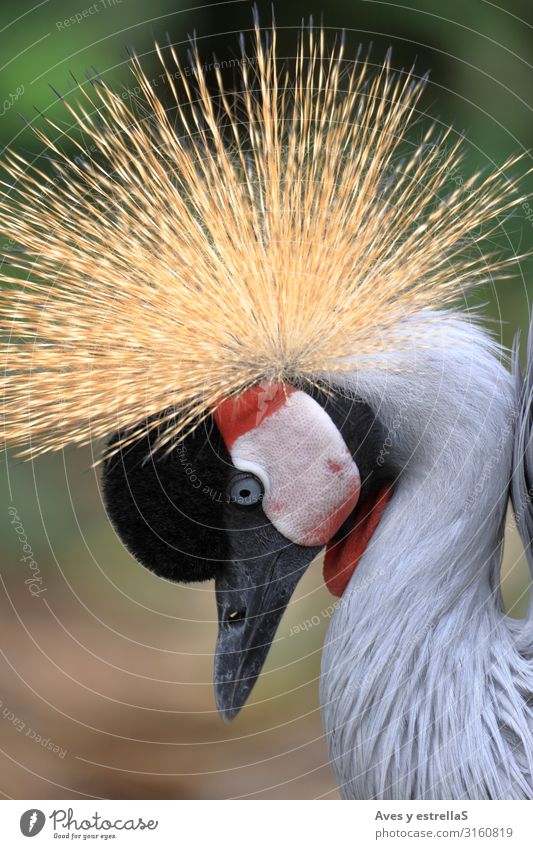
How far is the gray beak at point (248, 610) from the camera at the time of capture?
979 mm

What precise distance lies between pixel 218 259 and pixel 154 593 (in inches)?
88.7

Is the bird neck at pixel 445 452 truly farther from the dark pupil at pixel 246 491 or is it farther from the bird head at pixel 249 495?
the dark pupil at pixel 246 491

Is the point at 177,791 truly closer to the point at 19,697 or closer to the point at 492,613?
the point at 19,697

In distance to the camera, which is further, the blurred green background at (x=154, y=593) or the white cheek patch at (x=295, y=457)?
the blurred green background at (x=154, y=593)

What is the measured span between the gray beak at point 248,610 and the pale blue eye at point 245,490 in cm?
7

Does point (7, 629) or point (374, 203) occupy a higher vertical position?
point (374, 203)

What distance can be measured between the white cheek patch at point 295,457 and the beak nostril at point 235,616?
0.13 meters

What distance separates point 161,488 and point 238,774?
173cm

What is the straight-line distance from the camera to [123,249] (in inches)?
40.1

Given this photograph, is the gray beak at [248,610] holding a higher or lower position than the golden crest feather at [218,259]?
lower

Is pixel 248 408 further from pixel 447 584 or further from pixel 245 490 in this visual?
pixel 447 584

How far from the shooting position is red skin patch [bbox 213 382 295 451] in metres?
0.93

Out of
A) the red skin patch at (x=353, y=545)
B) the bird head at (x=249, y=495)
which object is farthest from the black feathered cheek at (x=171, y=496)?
the red skin patch at (x=353, y=545)

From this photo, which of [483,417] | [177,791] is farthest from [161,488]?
[177,791]
